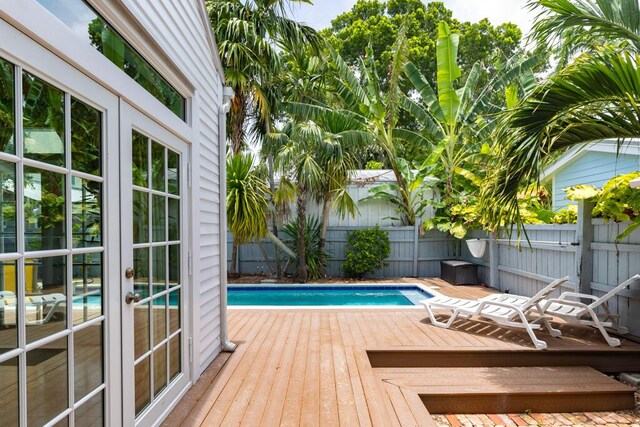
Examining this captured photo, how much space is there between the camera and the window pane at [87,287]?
5.82 feet

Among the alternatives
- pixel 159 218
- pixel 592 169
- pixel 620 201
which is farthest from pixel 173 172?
pixel 592 169

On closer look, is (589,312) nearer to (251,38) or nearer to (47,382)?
(47,382)

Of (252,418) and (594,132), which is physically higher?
(594,132)

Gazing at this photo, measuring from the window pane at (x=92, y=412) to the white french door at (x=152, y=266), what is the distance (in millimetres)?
168

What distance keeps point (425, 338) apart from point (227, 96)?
3.42 metres

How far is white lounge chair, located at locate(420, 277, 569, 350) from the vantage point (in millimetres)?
4152

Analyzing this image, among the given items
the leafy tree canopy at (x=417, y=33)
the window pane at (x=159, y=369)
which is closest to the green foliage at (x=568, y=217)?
the window pane at (x=159, y=369)

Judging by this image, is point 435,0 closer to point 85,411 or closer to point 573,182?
point 573,182

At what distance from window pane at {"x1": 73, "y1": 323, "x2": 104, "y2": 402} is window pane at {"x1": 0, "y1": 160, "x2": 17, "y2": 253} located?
57 centimetres

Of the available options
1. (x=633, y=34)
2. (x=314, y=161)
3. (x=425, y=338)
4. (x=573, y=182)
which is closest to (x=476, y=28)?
(x=573, y=182)

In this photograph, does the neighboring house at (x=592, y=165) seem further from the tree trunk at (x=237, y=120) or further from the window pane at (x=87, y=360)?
the window pane at (x=87, y=360)

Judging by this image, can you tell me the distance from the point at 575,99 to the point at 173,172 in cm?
328

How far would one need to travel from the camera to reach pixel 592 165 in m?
9.34

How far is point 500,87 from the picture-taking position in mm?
9031
